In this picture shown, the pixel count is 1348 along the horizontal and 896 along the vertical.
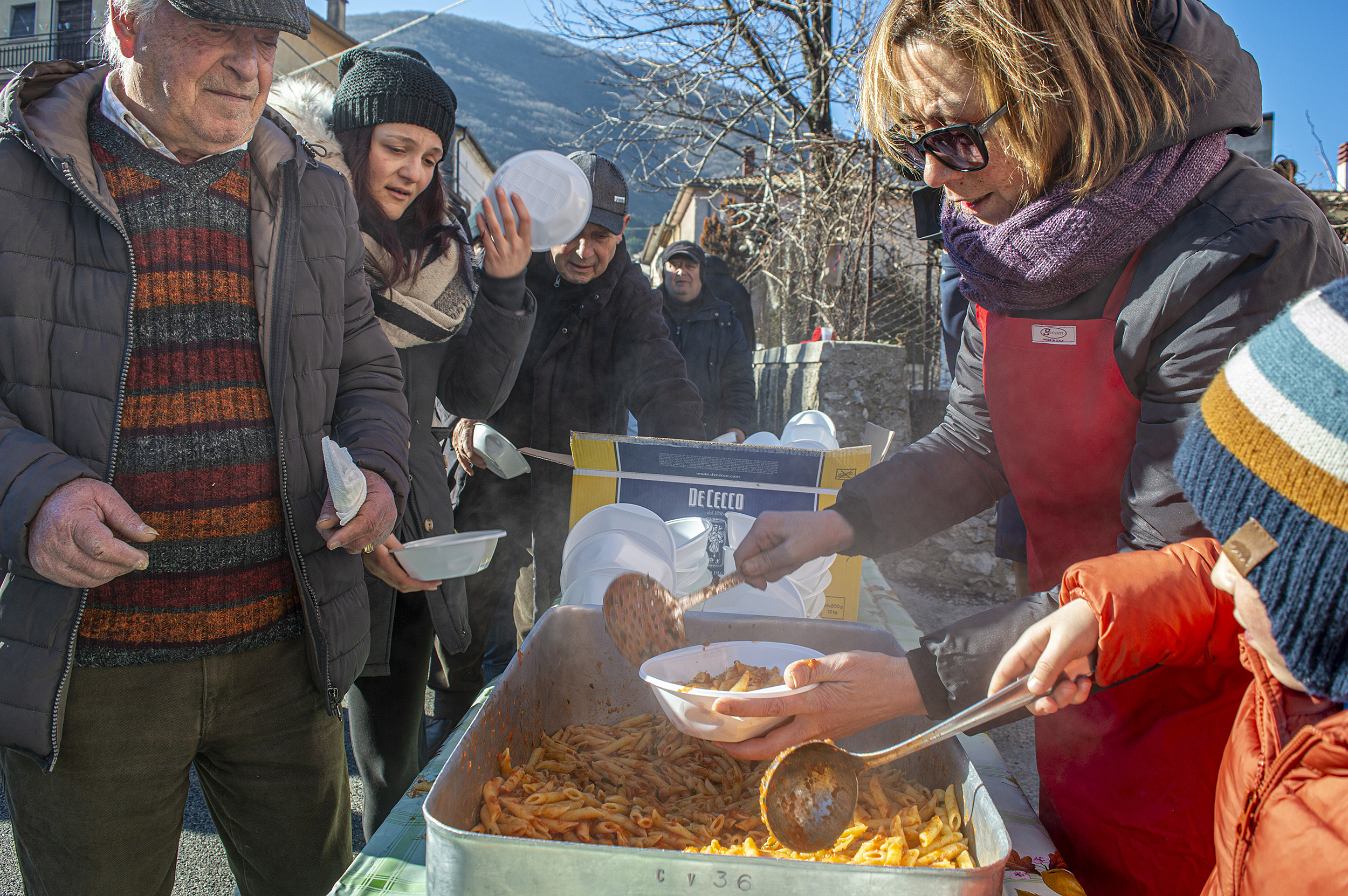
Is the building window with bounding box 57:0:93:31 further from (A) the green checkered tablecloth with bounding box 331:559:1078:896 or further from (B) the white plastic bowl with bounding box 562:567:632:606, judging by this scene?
(A) the green checkered tablecloth with bounding box 331:559:1078:896

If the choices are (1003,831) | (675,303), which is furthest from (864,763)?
(675,303)

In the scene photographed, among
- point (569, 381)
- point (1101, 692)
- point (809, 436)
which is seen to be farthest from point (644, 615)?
point (569, 381)

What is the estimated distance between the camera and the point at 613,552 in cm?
193

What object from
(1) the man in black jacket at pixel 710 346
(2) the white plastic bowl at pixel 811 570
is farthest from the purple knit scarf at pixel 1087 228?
(1) the man in black jacket at pixel 710 346

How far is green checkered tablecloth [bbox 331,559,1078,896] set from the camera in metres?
1.19

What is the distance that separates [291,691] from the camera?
1.63 m

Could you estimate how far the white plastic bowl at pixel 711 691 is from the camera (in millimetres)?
1178

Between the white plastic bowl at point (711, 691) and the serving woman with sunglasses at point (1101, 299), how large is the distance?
2cm

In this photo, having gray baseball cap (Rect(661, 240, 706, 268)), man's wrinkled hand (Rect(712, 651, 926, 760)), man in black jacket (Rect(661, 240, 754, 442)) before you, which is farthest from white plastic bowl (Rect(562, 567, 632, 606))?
gray baseball cap (Rect(661, 240, 706, 268))

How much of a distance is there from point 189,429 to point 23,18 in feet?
102

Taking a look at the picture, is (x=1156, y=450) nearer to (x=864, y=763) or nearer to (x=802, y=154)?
(x=864, y=763)

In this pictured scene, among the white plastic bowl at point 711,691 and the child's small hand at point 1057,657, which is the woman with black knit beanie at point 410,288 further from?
the child's small hand at point 1057,657

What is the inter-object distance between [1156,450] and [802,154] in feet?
25.1

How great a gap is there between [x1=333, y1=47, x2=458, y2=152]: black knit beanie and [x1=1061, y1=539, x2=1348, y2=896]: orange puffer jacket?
2.08 m
